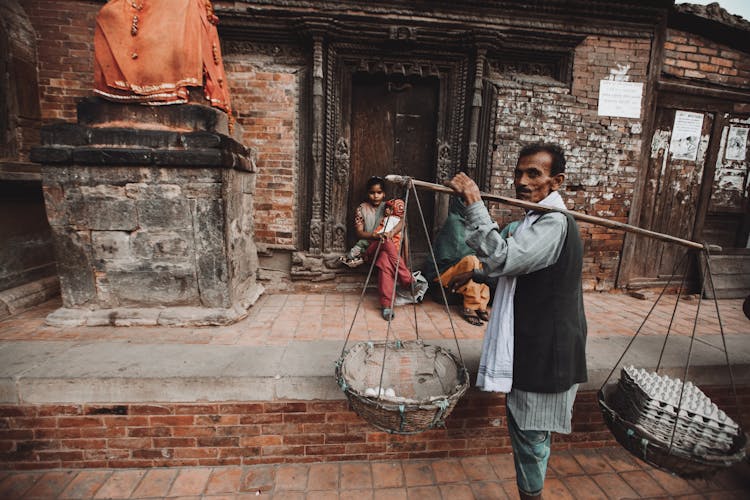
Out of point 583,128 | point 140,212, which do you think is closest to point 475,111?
point 583,128

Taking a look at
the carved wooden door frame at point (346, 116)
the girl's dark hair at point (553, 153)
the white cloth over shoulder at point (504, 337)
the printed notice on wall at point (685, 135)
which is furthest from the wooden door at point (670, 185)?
the white cloth over shoulder at point (504, 337)

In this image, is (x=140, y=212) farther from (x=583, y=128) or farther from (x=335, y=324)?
(x=583, y=128)

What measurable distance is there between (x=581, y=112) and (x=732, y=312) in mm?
3192

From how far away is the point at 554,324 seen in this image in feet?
5.28

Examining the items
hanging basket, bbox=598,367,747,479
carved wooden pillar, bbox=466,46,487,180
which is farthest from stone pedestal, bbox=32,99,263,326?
hanging basket, bbox=598,367,747,479

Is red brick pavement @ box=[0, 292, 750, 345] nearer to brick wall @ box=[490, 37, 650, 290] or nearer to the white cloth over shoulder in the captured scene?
the white cloth over shoulder

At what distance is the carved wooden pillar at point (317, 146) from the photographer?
13.0 feet

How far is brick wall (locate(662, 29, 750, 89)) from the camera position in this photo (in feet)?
14.6

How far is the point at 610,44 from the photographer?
4305 mm

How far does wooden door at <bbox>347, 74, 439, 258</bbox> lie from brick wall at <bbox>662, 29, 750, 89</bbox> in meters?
3.28

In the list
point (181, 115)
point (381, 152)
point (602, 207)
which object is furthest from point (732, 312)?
point (181, 115)

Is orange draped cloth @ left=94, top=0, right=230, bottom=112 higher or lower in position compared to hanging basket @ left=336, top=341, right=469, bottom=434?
higher

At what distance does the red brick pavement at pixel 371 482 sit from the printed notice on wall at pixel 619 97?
4.04 metres

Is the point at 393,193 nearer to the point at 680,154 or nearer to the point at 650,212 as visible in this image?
the point at 650,212
